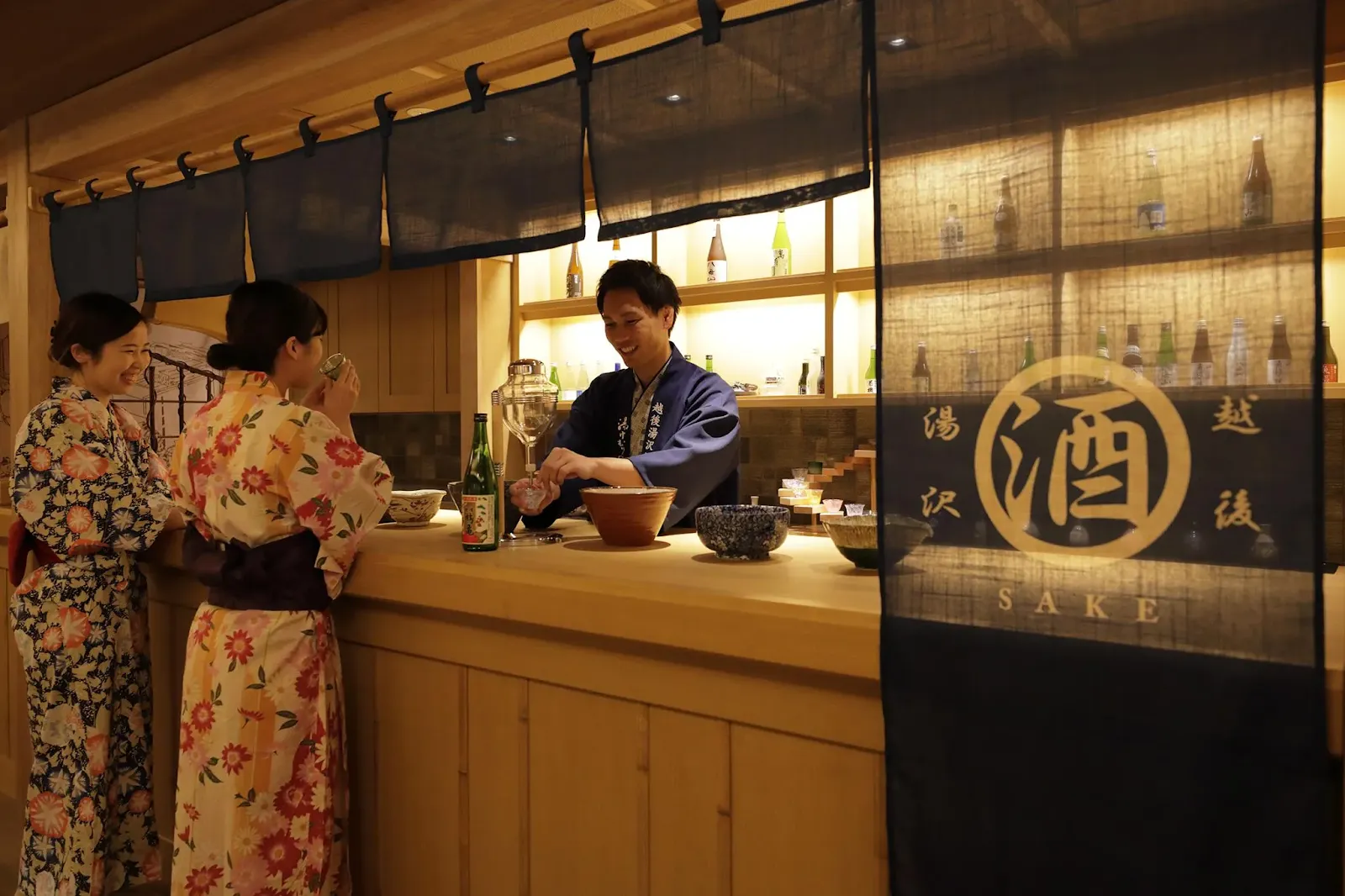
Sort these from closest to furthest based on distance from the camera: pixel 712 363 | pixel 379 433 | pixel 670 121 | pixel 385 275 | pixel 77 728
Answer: pixel 670 121, pixel 77 728, pixel 712 363, pixel 385 275, pixel 379 433

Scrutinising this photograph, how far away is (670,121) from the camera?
5.82 feet

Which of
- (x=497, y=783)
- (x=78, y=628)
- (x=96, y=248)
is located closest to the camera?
(x=497, y=783)

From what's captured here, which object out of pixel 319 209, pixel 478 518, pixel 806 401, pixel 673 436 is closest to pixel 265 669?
pixel 478 518

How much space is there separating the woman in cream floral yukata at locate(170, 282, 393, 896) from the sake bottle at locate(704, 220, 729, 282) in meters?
2.36

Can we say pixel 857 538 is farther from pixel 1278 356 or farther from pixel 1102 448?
pixel 1278 356

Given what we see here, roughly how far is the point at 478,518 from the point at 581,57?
3.06 feet

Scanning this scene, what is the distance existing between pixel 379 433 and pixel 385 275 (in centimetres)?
102

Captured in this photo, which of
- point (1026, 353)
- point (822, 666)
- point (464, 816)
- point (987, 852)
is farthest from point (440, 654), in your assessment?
point (1026, 353)

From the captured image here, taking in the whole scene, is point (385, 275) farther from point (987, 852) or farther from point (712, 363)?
point (987, 852)

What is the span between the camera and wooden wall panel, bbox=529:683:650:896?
1.55 metres

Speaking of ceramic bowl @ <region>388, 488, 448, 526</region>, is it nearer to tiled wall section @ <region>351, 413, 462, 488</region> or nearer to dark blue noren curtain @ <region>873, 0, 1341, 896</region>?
dark blue noren curtain @ <region>873, 0, 1341, 896</region>

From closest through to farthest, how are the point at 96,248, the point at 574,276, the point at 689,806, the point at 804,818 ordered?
the point at 804,818 → the point at 689,806 → the point at 96,248 → the point at 574,276

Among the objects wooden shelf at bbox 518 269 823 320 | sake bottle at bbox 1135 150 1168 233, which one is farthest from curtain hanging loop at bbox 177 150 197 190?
sake bottle at bbox 1135 150 1168 233

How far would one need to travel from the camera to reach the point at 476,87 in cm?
202
